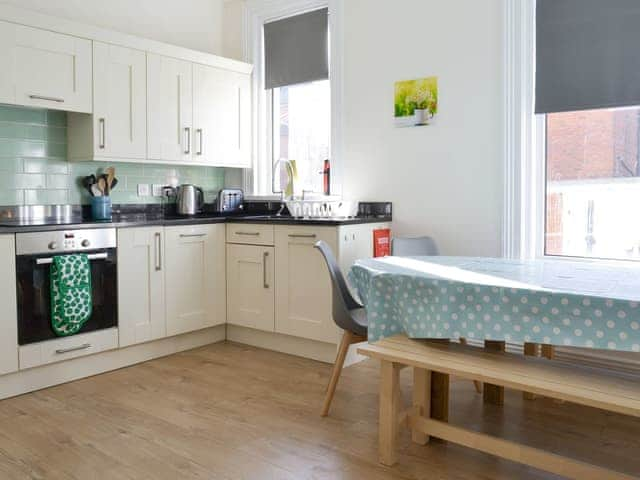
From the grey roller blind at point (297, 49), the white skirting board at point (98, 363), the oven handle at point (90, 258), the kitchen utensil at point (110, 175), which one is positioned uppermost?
the grey roller blind at point (297, 49)

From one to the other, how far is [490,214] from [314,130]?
163 cm

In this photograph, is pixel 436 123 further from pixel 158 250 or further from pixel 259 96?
pixel 158 250

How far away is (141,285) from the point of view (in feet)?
12.3

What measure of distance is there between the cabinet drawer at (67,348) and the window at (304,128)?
183 cm

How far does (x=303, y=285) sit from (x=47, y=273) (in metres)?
1.52

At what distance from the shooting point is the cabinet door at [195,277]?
3.93 meters

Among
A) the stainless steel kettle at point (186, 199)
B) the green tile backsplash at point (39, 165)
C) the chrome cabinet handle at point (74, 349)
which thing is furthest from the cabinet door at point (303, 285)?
the green tile backsplash at point (39, 165)

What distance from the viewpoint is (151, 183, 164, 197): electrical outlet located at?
450cm

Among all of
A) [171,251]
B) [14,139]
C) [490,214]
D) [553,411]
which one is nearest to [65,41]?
[14,139]

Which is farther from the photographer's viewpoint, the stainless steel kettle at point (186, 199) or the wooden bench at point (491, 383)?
the stainless steel kettle at point (186, 199)

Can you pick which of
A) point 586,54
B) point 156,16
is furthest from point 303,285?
point 156,16

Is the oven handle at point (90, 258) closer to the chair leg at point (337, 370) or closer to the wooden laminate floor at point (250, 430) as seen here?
the wooden laminate floor at point (250, 430)

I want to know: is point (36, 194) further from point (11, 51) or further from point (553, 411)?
point (553, 411)

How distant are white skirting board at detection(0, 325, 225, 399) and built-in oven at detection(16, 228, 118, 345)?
0.19 m
